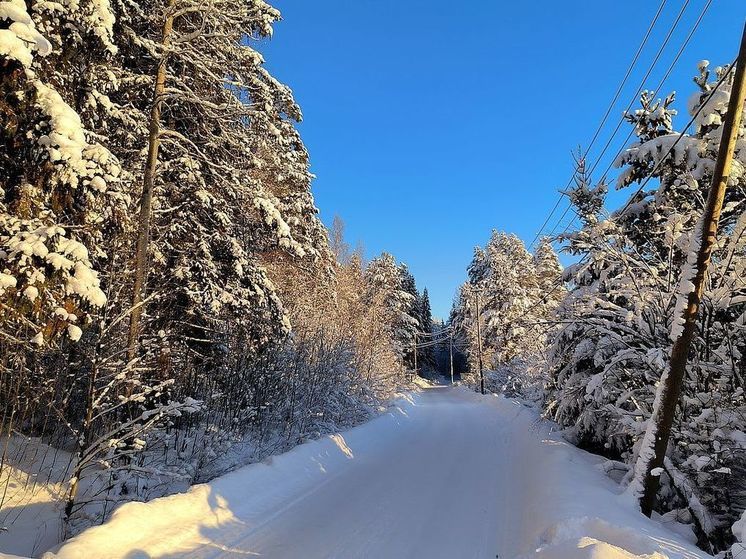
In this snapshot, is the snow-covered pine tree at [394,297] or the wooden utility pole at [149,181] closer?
the wooden utility pole at [149,181]

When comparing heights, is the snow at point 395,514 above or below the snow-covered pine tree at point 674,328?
below

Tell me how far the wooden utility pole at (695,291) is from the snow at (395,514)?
67cm

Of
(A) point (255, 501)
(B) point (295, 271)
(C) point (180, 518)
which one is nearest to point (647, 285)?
(A) point (255, 501)

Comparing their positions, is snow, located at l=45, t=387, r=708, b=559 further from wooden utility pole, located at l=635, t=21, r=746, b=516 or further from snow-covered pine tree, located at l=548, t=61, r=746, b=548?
snow-covered pine tree, located at l=548, t=61, r=746, b=548

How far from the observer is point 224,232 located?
418 inches

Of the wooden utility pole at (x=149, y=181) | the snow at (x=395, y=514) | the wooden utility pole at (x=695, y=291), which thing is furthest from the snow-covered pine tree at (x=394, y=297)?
the wooden utility pole at (x=695, y=291)

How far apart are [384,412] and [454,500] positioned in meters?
13.7

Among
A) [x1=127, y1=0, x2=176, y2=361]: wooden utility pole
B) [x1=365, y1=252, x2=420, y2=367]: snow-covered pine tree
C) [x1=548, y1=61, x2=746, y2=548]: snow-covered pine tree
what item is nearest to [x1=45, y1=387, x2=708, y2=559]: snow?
[x1=548, y1=61, x2=746, y2=548]: snow-covered pine tree

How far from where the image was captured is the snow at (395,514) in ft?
16.1

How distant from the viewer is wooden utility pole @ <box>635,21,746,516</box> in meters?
5.93

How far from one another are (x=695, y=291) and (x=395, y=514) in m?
5.41

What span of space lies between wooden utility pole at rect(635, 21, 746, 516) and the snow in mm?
667

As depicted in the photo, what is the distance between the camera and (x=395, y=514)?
7086mm

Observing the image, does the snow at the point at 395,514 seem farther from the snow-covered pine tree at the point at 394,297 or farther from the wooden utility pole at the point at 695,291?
the snow-covered pine tree at the point at 394,297
